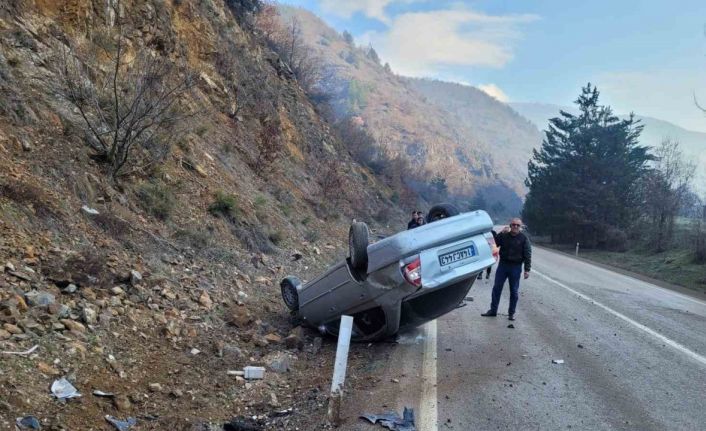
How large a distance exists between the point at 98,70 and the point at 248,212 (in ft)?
14.6

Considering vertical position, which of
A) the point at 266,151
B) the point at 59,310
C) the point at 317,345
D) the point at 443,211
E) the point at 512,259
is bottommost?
the point at 317,345

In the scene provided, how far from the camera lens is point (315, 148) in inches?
1094

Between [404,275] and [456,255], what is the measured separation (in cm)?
77

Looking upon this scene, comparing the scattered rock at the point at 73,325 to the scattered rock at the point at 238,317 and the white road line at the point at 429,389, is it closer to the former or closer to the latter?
the scattered rock at the point at 238,317

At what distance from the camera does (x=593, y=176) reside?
44.7m

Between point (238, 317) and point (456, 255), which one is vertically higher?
point (456, 255)

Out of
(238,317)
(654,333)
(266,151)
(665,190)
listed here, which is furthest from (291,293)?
(665,190)

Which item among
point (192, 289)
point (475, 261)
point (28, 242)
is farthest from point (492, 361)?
point (28, 242)

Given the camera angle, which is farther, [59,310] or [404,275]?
[404,275]

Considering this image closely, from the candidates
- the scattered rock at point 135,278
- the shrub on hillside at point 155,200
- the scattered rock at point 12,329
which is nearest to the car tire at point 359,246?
the scattered rock at point 135,278

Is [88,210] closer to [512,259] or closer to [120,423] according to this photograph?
[120,423]

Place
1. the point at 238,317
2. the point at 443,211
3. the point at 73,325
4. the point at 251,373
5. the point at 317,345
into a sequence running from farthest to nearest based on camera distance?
the point at 443,211 < the point at 238,317 < the point at 317,345 < the point at 251,373 < the point at 73,325

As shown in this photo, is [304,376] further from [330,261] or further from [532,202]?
[532,202]

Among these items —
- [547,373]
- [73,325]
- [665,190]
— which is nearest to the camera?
[73,325]
